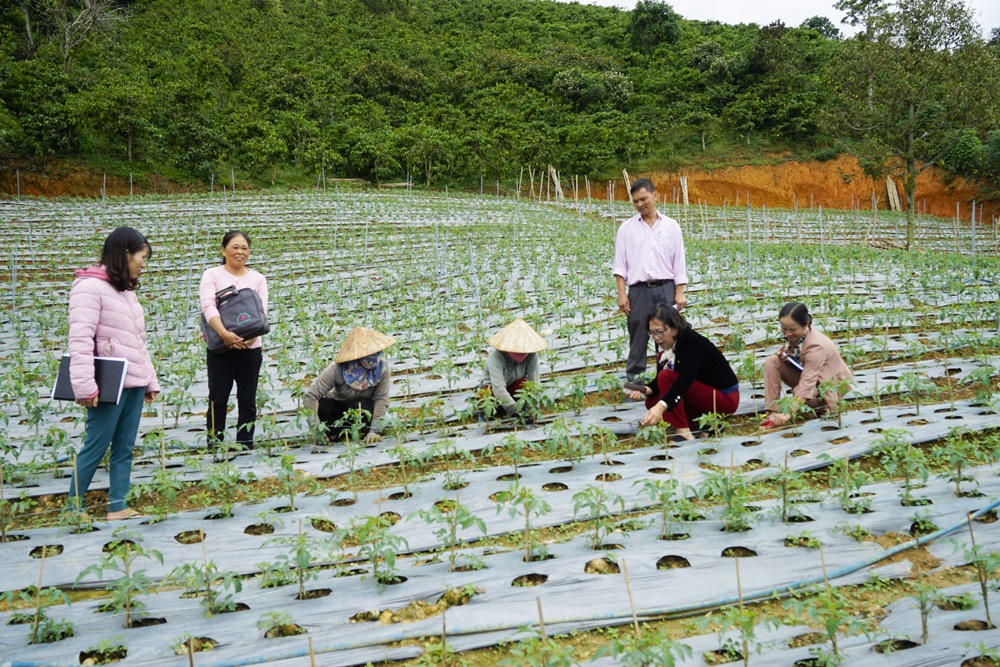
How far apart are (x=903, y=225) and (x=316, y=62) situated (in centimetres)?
2797

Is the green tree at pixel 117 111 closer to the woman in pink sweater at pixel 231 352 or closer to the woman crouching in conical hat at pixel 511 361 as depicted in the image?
the woman in pink sweater at pixel 231 352

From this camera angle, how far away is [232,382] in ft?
12.7

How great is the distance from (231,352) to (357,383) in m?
0.72

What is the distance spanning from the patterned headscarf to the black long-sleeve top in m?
1.63

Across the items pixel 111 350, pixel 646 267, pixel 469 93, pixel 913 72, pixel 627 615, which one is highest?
pixel 469 93

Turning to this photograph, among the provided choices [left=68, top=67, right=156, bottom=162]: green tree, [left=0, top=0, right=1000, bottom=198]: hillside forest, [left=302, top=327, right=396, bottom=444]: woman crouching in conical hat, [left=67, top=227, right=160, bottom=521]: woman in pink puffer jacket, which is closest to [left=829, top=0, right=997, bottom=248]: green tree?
[left=0, top=0, right=1000, bottom=198]: hillside forest

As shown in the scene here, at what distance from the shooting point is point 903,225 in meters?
19.1

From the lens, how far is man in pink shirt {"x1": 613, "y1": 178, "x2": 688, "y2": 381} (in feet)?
13.9

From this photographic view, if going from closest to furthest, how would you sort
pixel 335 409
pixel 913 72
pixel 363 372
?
pixel 363 372 → pixel 335 409 → pixel 913 72

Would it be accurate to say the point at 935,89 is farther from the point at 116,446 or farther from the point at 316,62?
the point at 316,62

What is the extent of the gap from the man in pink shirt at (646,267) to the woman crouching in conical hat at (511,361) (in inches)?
25.4

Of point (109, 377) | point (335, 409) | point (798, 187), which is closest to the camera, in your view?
point (109, 377)

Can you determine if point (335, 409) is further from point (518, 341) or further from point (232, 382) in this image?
point (518, 341)

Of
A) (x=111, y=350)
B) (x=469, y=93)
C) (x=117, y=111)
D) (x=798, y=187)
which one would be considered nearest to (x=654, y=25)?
(x=469, y=93)
